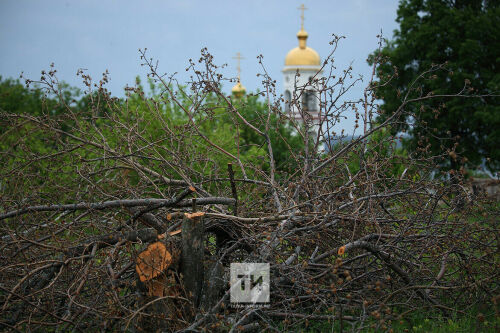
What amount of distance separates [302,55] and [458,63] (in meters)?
47.2

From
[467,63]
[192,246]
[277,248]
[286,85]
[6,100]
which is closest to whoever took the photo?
[192,246]

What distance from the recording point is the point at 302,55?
6581 cm

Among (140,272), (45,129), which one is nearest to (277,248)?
(140,272)

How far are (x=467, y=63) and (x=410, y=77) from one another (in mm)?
1982

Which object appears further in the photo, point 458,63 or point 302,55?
point 302,55

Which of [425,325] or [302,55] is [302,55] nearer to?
[302,55]

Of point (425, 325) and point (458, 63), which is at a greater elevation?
point (458, 63)

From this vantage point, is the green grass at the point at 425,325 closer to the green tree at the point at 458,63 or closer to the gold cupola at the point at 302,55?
the green tree at the point at 458,63

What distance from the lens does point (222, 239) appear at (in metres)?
4.97

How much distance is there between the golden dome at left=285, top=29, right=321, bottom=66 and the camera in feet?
215

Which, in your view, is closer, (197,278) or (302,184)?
(197,278)

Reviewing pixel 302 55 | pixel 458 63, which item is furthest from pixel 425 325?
pixel 302 55

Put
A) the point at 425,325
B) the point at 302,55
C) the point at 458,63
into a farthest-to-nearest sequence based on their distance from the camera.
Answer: the point at 302,55 < the point at 458,63 < the point at 425,325

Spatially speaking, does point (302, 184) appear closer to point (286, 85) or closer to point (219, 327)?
point (219, 327)
